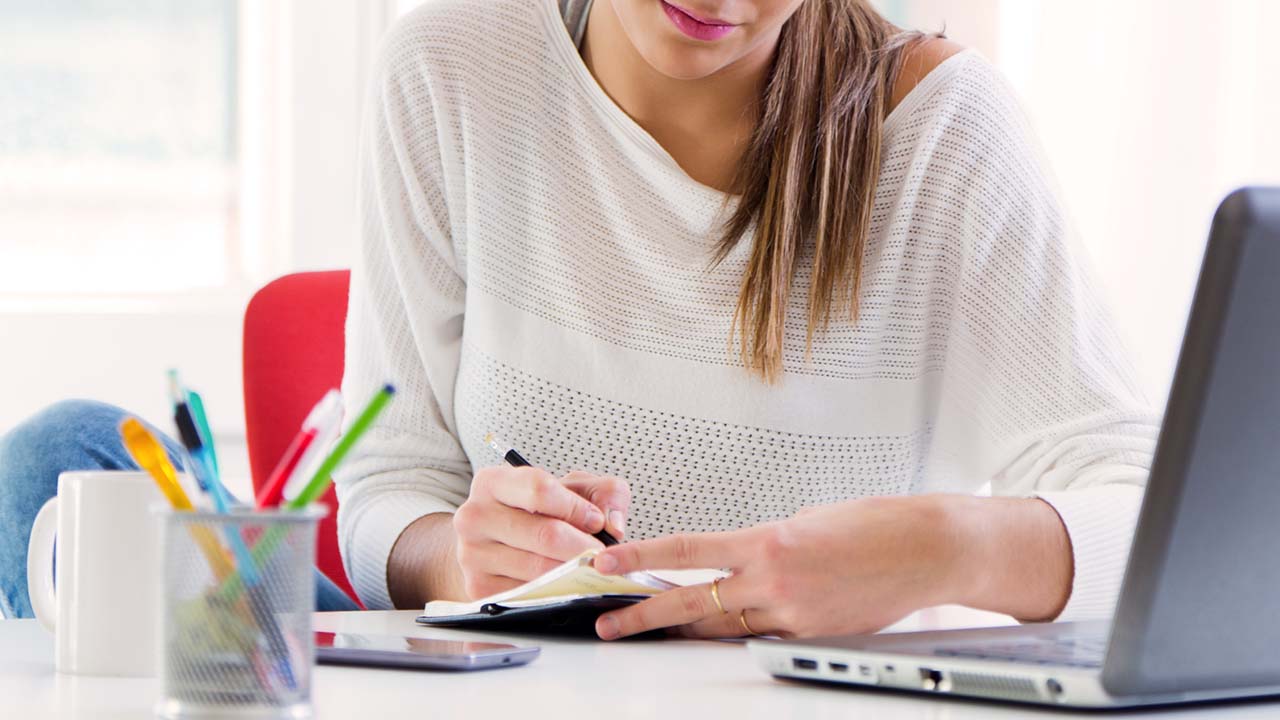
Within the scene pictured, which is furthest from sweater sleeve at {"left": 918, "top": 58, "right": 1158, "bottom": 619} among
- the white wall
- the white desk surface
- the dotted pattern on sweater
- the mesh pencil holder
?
the white wall

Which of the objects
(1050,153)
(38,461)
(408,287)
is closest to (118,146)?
(408,287)

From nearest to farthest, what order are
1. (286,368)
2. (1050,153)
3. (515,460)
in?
(515,460) < (286,368) < (1050,153)

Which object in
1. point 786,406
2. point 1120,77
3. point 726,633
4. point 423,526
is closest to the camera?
point 726,633

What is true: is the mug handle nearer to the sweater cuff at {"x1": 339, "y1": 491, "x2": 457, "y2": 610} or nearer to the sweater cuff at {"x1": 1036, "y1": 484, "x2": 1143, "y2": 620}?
the sweater cuff at {"x1": 339, "y1": 491, "x2": 457, "y2": 610}

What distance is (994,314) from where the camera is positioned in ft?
4.11

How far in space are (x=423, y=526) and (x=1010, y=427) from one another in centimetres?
51

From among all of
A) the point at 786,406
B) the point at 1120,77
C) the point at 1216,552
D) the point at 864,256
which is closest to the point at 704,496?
the point at 786,406

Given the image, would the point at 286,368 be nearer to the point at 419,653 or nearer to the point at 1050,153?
the point at 419,653

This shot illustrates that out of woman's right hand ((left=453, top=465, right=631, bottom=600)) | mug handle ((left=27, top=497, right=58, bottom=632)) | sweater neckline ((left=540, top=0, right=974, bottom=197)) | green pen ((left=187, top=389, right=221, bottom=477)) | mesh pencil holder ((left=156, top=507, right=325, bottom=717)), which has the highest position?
sweater neckline ((left=540, top=0, right=974, bottom=197))

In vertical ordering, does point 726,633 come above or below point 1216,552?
below

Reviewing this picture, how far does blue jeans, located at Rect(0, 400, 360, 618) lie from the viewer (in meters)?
1.11

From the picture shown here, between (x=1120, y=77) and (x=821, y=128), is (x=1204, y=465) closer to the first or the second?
(x=821, y=128)

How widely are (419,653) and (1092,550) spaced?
1.49 ft

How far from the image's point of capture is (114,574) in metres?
0.68
